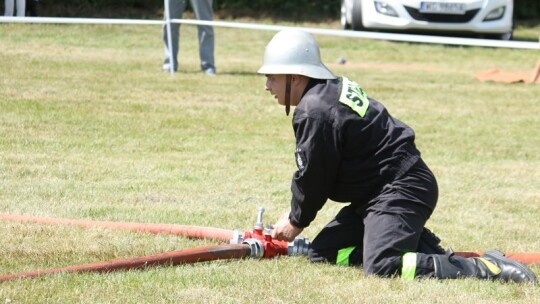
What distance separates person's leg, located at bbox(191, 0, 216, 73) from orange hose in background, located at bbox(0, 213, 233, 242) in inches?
270

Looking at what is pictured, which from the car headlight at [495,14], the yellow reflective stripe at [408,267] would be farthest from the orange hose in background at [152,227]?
the car headlight at [495,14]

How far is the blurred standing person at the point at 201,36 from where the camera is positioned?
1284 cm

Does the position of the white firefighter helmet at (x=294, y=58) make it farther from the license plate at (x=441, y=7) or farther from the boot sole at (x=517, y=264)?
the license plate at (x=441, y=7)

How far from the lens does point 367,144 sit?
5422mm

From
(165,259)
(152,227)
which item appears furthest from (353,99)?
(152,227)

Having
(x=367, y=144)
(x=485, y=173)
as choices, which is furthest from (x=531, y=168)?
(x=367, y=144)

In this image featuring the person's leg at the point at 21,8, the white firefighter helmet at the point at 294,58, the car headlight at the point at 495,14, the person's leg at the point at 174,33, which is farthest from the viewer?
the car headlight at the point at 495,14

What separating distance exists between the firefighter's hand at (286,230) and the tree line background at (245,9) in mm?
12514

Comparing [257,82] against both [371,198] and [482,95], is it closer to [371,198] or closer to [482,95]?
[482,95]

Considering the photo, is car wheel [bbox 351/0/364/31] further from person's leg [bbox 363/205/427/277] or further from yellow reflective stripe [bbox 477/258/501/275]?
yellow reflective stripe [bbox 477/258/501/275]

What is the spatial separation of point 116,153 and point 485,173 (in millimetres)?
2801

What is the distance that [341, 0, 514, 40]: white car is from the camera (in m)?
16.1

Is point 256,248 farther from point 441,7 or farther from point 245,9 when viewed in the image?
point 245,9

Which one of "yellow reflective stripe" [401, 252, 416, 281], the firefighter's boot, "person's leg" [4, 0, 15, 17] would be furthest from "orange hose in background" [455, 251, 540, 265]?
"person's leg" [4, 0, 15, 17]
